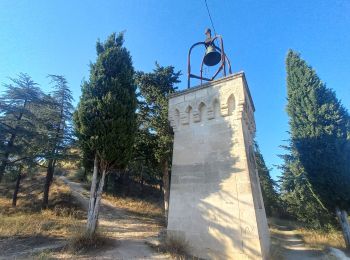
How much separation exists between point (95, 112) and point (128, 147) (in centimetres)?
177

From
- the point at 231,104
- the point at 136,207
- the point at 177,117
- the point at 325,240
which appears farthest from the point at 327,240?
the point at 136,207

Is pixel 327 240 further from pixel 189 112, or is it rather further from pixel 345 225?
pixel 189 112

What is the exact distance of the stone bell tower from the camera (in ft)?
21.6

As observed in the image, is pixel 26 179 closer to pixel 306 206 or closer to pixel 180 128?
pixel 180 128

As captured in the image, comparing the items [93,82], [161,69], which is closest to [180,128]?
[93,82]

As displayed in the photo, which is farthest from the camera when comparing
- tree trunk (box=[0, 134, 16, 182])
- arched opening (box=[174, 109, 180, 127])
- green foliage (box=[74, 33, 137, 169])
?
tree trunk (box=[0, 134, 16, 182])

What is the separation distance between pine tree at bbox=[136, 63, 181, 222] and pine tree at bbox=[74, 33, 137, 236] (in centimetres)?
350

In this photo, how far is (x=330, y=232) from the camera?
46.6 feet

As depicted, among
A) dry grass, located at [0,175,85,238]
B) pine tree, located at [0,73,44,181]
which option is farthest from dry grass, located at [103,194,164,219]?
pine tree, located at [0,73,44,181]

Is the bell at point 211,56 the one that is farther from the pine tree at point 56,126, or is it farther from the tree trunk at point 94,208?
the pine tree at point 56,126

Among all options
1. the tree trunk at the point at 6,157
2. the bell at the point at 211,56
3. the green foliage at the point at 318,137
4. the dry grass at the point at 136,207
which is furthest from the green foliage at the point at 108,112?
the dry grass at the point at 136,207

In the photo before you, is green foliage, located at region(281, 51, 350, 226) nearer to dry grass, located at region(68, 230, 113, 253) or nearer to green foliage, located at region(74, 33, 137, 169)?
green foliage, located at region(74, 33, 137, 169)

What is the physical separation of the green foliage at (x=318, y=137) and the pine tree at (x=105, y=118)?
31.0 ft

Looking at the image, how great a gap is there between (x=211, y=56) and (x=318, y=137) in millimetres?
7211
